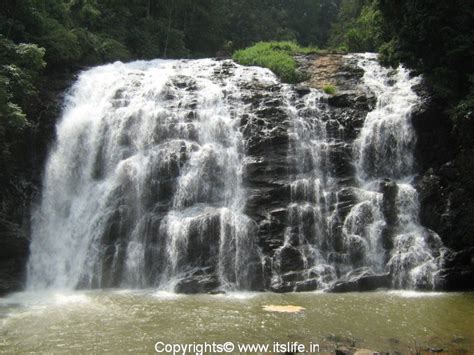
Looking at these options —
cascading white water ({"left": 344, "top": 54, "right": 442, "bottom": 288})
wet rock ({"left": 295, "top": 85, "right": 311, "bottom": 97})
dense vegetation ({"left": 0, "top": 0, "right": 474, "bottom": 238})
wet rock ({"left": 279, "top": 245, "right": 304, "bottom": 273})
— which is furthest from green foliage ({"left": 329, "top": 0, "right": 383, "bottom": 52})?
wet rock ({"left": 279, "top": 245, "right": 304, "bottom": 273})

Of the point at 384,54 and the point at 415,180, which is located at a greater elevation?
the point at 384,54

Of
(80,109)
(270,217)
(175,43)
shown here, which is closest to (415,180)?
(270,217)

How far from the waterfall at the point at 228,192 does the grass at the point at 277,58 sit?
2.45m

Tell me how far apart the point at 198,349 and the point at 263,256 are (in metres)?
6.64

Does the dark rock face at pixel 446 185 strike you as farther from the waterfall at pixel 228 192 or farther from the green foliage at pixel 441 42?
the green foliage at pixel 441 42

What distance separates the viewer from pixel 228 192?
54.5 ft

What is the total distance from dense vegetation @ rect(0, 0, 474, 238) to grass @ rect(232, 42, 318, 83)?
0.19 ft

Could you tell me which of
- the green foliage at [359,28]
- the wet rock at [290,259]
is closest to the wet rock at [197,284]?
the wet rock at [290,259]

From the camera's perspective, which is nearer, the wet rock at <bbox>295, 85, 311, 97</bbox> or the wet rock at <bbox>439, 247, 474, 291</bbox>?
the wet rock at <bbox>439, 247, 474, 291</bbox>

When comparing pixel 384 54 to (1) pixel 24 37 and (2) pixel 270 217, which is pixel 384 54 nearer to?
(2) pixel 270 217

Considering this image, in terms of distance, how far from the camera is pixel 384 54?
66.0ft

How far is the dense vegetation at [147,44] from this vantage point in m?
17.0

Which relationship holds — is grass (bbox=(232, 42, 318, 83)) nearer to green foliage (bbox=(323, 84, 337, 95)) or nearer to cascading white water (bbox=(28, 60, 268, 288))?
green foliage (bbox=(323, 84, 337, 95))

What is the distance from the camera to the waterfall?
14.5m
